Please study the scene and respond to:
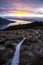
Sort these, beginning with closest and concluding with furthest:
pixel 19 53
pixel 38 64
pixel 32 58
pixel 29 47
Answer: pixel 38 64 → pixel 32 58 → pixel 19 53 → pixel 29 47

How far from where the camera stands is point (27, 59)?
6367 millimetres

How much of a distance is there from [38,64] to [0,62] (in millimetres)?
1414

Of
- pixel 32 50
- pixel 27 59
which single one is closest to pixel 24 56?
pixel 27 59

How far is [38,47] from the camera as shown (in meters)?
7.96

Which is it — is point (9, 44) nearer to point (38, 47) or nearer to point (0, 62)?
point (38, 47)

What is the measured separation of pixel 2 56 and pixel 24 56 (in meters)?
0.91

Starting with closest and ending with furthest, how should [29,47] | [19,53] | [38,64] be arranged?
[38,64] → [19,53] → [29,47]

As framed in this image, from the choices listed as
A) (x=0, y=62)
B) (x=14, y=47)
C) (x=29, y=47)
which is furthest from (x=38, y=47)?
(x=0, y=62)

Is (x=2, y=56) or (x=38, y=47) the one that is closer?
(x=2, y=56)

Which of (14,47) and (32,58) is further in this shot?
(14,47)

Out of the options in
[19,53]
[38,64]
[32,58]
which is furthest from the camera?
[19,53]

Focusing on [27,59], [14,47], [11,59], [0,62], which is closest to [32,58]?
[27,59]

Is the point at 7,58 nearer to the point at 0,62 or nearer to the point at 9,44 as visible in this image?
the point at 0,62

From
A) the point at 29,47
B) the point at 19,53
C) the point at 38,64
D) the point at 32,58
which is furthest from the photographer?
the point at 29,47
